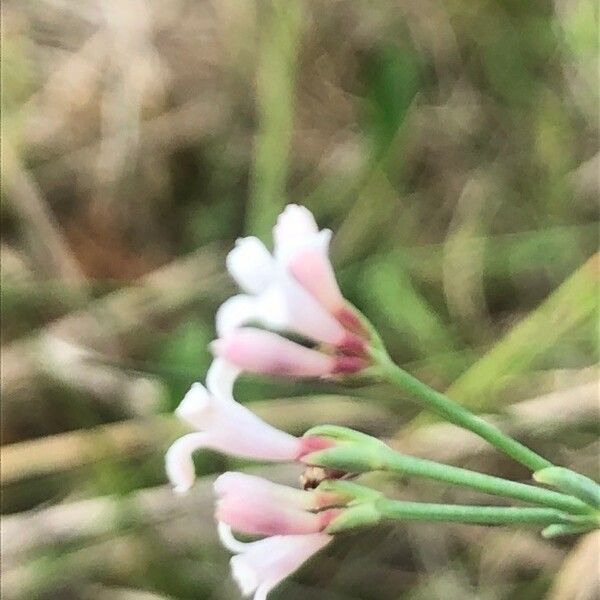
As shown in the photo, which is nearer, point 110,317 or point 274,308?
point 274,308

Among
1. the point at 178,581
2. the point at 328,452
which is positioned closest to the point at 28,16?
the point at 178,581

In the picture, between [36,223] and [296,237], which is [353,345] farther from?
[36,223]

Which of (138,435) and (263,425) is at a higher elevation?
(138,435)

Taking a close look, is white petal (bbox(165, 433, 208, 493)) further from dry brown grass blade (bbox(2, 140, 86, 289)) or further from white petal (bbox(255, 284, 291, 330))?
dry brown grass blade (bbox(2, 140, 86, 289))

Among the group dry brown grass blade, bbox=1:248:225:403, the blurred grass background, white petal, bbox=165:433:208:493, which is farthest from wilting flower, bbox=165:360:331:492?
dry brown grass blade, bbox=1:248:225:403

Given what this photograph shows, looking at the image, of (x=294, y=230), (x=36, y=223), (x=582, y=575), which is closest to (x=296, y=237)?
(x=294, y=230)

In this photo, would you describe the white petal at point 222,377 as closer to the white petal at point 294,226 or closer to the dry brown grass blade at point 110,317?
the white petal at point 294,226
